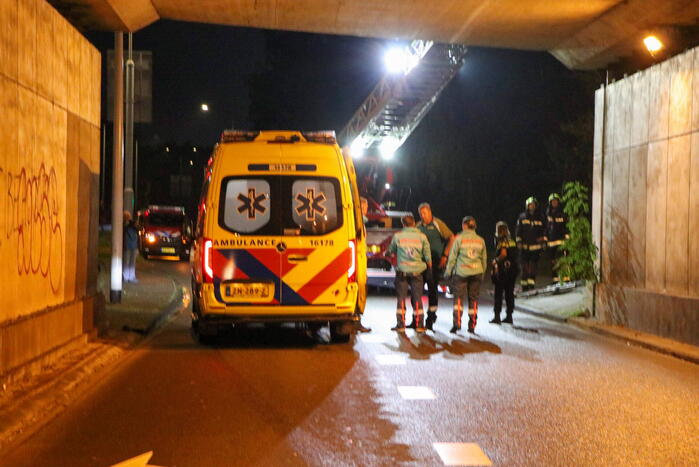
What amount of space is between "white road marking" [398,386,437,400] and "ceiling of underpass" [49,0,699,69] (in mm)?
5797

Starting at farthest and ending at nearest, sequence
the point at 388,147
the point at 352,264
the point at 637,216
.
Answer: the point at 388,147 < the point at 637,216 < the point at 352,264

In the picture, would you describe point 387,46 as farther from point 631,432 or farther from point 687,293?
point 631,432

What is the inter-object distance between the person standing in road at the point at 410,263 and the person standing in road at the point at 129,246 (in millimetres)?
7644

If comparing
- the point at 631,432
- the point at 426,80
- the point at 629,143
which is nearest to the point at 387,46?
the point at 426,80

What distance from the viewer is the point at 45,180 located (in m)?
9.38

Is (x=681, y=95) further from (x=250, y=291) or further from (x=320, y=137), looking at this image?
(x=250, y=291)

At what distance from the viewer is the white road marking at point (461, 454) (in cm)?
595

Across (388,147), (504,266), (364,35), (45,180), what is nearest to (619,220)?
(504,266)

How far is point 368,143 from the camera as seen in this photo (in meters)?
25.3

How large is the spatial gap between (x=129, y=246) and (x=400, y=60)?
7.94 metres

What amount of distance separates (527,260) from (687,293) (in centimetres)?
674

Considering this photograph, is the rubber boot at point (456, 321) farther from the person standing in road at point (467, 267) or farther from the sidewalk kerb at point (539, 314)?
the sidewalk kerb at point (539, 314)

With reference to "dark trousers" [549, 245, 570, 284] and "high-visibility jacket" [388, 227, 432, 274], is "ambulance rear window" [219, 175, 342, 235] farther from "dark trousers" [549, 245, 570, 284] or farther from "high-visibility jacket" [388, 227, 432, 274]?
"dark trousers" [549, 245, 570, 284]

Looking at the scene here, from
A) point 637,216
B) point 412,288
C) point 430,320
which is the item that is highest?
point 637,216
